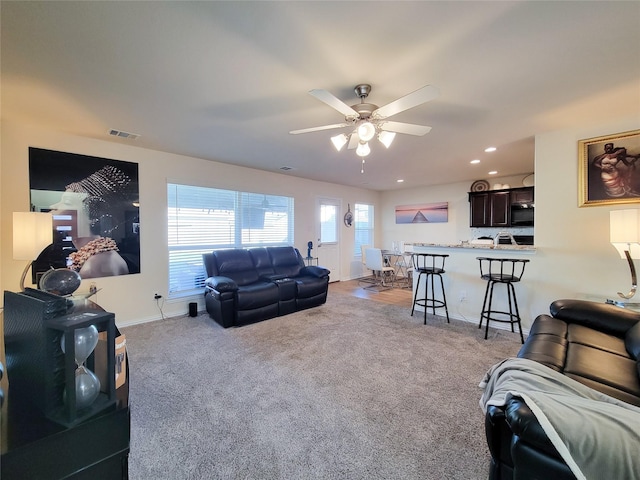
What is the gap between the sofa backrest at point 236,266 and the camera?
4289mm

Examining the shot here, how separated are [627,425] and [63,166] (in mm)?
4868

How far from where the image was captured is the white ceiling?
4.91 ft

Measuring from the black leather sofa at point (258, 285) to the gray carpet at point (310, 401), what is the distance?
11.8 inches

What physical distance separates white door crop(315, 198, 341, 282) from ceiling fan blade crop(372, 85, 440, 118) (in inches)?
172

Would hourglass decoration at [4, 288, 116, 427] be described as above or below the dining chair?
above

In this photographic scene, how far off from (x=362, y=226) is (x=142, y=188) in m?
5.36

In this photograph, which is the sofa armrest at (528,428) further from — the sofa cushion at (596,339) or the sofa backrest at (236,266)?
the sofa backrest at (236,266)

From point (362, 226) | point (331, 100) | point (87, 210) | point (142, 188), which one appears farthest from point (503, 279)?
point (87, 210)

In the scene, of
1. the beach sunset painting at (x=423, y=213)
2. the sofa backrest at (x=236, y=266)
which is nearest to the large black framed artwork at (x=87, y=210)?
the sofa backrest at (x=236, y=266)

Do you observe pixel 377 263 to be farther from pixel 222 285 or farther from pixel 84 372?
pixel 84 372

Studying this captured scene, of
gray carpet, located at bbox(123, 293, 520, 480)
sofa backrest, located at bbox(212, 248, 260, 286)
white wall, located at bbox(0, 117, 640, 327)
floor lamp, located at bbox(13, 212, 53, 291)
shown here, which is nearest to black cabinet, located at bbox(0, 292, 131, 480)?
gray carpet, located at bbox(123, 293, 520, 480)

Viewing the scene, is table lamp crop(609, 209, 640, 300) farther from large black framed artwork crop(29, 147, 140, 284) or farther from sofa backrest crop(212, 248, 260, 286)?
large black framed artwork crop(29, 147, 140, 284)

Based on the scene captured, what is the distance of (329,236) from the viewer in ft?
22.1

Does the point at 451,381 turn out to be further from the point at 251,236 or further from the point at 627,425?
the point at 251,236
